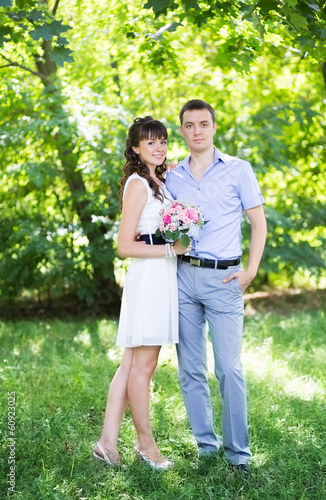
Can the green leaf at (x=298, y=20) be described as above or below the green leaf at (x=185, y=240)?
above

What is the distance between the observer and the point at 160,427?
159 inches

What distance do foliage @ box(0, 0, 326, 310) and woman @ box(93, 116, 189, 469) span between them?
2.25 m

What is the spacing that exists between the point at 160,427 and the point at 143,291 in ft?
3.77

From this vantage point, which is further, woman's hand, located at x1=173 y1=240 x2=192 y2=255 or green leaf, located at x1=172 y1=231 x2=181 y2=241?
woman's hand, located at x1=173 y1=240 x2=192 y2=255

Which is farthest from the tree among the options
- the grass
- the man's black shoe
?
the man's black shoe

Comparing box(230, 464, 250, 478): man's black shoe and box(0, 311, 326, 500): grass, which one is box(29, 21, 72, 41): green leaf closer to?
box(0, 311, 326, 500): grass

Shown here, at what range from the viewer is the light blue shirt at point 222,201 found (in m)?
3.48

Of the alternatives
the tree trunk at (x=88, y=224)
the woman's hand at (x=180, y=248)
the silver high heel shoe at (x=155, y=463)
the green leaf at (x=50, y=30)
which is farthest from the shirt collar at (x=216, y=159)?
the tree trunk at (x=88, y=224)

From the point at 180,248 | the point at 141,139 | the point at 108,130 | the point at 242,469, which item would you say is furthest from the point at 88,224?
the point at 242,469

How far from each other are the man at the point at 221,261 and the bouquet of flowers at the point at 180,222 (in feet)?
0.44

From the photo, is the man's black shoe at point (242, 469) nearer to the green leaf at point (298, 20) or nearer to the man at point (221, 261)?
the man at point (221, 261)

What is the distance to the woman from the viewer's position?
3441mm

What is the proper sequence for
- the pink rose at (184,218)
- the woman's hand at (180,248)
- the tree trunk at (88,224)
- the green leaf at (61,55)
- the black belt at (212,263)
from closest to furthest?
the pink rose at (184,218), the woman's hand at (180,248), the black belt at (212,263), the green leaf at (61,55), the tree trunk at (88,224)

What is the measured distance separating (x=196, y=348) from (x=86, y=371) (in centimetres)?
190
